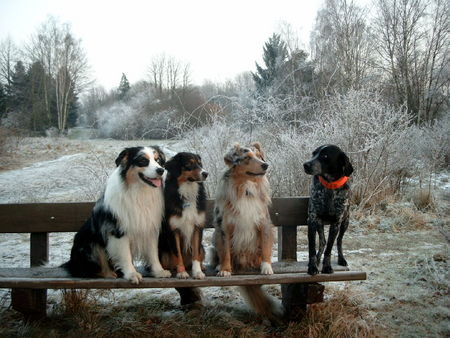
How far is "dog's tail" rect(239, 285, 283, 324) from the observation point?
11.4ft

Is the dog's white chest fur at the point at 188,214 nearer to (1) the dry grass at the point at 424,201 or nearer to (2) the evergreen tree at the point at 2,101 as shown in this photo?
(1) the dry grass at the point at 424,201

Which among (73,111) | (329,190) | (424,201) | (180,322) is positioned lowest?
(180,322)

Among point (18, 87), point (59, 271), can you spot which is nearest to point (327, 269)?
point (59, 271)

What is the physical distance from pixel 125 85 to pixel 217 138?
3312cm

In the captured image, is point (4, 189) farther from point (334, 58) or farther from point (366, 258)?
point (334, 58)

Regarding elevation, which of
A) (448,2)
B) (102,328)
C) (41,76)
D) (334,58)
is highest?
(448,2)

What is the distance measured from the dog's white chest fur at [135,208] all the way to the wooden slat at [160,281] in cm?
38

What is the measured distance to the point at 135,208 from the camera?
3068 mm

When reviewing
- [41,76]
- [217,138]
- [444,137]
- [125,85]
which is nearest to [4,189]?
[217,138]

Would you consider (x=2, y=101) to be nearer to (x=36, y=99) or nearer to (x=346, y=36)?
(x=36, y=99)

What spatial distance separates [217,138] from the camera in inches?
294

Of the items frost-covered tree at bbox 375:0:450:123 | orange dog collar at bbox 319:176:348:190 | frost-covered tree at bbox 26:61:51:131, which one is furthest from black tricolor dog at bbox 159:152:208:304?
frost-covered tree at bbox 26:61:51:131

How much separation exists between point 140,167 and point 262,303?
1.80m

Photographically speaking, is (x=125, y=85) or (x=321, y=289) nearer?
(x=321, y=289)
